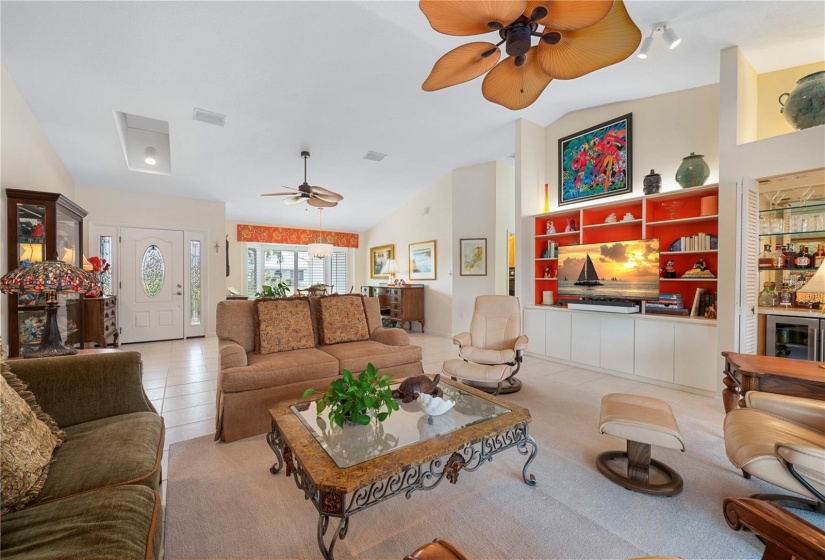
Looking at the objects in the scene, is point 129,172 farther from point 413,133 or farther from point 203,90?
point 413,133

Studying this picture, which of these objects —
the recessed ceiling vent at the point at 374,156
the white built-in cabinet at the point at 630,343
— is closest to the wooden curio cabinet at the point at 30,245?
the recessed ceiling vent at the point at 374,156

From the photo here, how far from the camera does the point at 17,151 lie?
118 inches

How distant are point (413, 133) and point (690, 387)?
13.9 feet

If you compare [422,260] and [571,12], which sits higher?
[571,12]

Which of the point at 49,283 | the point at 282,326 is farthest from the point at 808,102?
the point at 49,283

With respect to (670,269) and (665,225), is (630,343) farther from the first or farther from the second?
(665,225)

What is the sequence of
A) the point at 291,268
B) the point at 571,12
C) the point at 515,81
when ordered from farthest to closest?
the point at 291,268 → the point at 515,81 → the point at 571,12

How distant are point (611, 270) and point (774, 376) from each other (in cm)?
210

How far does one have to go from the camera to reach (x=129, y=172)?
4.96 metres

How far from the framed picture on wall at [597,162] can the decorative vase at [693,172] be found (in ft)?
1.73

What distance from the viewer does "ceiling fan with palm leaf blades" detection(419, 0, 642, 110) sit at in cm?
136

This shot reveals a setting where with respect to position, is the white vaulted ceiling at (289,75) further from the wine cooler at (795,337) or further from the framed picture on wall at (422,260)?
the wine cooler at (795,337)

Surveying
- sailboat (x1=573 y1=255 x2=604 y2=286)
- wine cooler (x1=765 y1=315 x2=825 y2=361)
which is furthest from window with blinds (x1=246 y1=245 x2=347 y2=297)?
wine cooler (x1=765 y1=315 x2=825 y2=361)

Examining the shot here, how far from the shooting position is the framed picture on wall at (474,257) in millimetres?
5672
